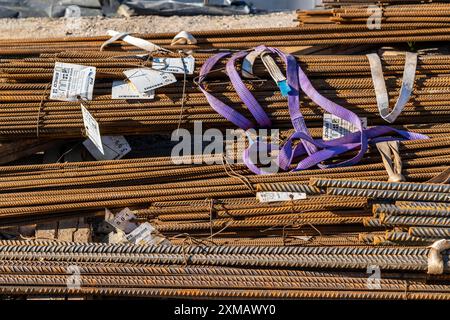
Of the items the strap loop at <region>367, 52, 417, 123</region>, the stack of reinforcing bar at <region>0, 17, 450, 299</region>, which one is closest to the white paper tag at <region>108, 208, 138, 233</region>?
the stack of reinforcing bar at <region>0, 17, 450, 299</region>

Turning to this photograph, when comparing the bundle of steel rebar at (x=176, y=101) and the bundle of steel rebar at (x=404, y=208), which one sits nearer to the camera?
the bundle of steel rebar at (x=404, y=208)

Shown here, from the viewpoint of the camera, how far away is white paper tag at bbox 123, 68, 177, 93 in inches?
169

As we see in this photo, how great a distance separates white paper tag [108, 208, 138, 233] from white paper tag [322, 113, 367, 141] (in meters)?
1.30

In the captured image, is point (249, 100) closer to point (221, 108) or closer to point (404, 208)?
point (221, 108)

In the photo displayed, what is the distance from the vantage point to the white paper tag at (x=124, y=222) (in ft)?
13.2

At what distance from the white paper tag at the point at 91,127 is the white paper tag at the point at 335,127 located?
4.60ft

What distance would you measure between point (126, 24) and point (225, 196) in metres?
2.07

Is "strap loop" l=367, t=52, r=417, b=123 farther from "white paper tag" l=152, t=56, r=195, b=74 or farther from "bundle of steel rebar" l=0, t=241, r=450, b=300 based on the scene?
"white paper tag" l=152, t=56, r=195, b=74

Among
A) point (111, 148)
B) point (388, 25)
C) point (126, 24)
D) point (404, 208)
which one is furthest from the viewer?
point (126, 24)

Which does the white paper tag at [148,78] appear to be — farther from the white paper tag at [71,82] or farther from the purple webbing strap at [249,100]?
the purple webbing strap at [249,100]

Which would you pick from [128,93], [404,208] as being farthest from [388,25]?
[128,93]

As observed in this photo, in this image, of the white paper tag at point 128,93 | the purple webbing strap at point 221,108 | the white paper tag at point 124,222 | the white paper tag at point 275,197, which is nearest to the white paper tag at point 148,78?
the white paper tag at point 128,93

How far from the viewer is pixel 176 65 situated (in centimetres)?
438

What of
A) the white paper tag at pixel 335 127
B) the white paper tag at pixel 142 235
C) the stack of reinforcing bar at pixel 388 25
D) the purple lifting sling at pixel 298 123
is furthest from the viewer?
the stack of reinforcing bar at pixel 388 25
